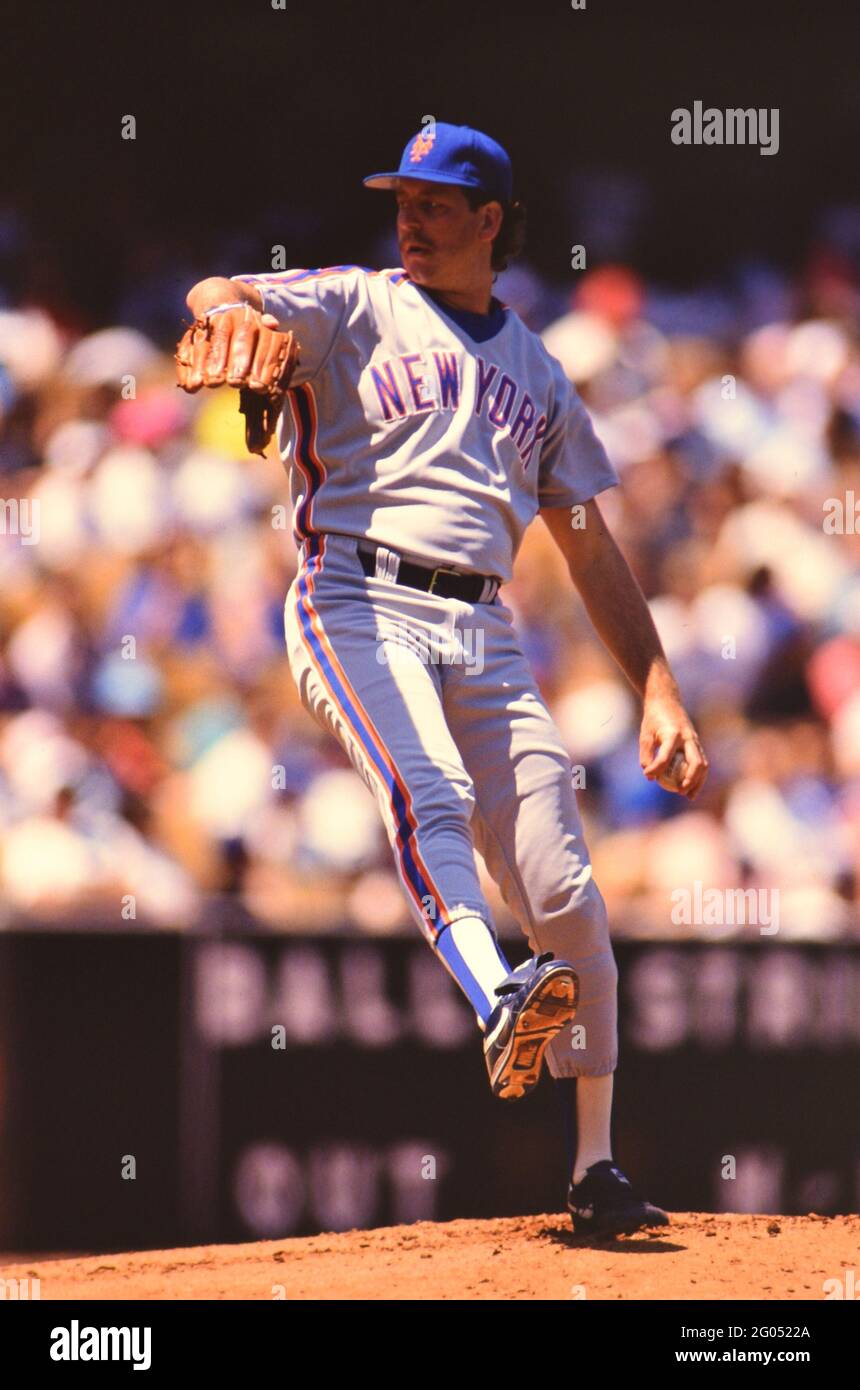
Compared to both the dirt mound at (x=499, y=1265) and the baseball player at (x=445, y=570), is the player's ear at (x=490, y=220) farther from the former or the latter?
the dirt mound at (x=499, y=1265)

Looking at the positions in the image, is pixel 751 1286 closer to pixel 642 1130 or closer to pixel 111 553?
pixel 642 1130

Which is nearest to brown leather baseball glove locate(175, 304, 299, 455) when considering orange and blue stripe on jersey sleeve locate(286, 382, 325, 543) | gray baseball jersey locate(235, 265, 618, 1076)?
gray baseball jersey locate(235, 265, 618, 1076)

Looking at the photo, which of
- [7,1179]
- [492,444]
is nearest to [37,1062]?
[7,1179]

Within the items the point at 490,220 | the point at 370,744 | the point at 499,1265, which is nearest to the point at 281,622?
the point at 490,220

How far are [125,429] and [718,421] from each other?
2.13m

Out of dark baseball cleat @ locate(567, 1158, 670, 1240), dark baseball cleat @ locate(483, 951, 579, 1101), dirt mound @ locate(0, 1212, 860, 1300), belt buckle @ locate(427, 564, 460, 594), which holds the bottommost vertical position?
dirt mound @ locate(0, 1212, 860, 1300)

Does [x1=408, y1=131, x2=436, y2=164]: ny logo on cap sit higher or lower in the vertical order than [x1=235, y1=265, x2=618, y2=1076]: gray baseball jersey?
higher

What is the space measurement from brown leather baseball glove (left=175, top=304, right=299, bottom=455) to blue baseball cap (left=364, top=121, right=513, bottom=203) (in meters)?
0.53

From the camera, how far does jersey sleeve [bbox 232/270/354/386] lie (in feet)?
10.8

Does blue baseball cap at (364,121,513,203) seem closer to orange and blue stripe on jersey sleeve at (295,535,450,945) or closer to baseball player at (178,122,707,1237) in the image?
baseball player at (178,122,707,1237)

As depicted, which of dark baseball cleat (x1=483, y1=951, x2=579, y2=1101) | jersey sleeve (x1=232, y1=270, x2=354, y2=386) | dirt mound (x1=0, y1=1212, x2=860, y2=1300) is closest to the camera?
dark baseball cleat (x1=483, y1=951, x2=579, y2=1101)

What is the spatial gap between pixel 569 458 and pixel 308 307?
643 mm

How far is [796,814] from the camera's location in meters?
6.27
